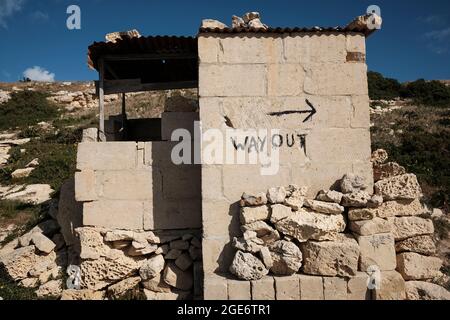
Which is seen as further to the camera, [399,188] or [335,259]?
[399,188]

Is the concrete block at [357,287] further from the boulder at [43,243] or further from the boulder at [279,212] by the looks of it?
the boulder at [43,243]

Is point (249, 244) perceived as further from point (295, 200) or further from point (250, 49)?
point (250, 49)

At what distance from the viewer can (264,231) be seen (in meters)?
4.03

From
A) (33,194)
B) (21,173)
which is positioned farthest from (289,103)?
(21,173)

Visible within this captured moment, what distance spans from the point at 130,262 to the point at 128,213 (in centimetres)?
74

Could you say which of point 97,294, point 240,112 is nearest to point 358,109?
point 240,112

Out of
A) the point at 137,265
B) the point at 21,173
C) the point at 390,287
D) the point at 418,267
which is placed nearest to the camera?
the point at 390,287

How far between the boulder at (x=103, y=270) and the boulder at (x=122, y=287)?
9cm

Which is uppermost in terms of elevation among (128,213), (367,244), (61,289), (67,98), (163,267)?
(67,98)

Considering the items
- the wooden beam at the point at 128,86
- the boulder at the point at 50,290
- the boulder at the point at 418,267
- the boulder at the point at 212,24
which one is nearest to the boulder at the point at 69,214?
the boulder at the point at 50,290

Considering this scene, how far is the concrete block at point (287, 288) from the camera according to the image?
3820 millimetres

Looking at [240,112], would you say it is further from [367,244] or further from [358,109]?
[367,244]

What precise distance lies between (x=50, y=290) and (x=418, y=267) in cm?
545

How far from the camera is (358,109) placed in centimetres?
439
